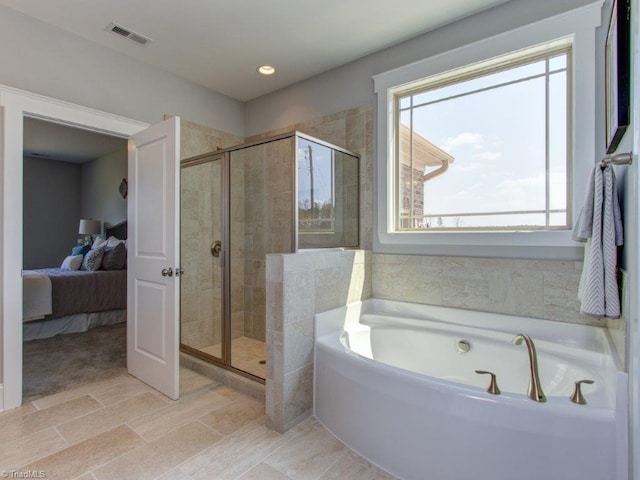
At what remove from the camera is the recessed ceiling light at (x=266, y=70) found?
10.0 feet

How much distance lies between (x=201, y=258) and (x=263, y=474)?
6.63ft

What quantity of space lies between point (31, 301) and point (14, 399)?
1.85 metres

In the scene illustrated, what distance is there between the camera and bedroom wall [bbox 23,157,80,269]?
20.8 ft

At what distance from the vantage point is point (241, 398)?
94.5 inches

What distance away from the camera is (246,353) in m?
2.93

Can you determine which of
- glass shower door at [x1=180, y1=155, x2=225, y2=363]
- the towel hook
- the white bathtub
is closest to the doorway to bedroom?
glass shower door at [x1=180, y1=155, x2=225, y2=363]

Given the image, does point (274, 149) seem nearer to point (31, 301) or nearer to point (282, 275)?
point (282, 275)

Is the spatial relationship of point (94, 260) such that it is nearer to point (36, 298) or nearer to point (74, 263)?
point (74, 263)

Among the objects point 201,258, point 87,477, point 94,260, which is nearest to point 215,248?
point 201,258

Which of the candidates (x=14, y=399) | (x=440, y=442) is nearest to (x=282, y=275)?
(x=440, y=442)

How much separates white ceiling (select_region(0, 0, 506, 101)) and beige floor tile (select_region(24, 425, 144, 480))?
265cm

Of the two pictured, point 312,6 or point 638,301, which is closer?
point 638,301

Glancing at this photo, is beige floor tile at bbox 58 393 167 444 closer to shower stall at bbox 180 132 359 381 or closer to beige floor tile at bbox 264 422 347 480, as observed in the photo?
shower stall at bbox 180 132 359 381

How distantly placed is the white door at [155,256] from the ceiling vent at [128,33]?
2.30 ft
